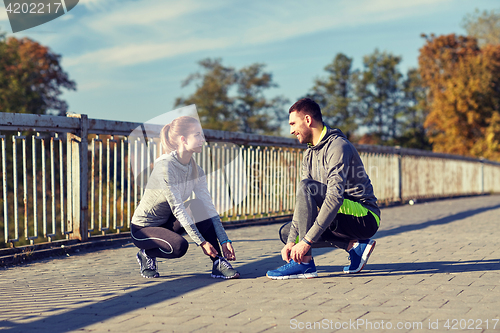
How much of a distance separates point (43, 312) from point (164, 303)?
0.78m

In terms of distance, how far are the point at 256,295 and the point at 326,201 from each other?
91cm

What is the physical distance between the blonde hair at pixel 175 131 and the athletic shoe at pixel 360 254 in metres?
1.77

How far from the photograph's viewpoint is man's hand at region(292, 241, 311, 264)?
13.5ft

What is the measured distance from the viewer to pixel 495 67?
39750mm

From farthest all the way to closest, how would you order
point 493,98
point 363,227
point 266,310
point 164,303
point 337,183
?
1. point 493,98
2. point 363,227
3. point 337,183
4. point 164,303
5. point 266,310

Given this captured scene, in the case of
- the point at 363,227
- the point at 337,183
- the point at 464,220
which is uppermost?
the point at 337,183

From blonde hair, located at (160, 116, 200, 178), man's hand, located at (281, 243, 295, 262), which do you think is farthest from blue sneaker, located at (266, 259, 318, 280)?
blonde hair, located at (160, 116, 200, 178)

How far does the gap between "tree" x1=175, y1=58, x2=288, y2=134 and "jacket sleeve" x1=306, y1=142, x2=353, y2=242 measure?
46.8m

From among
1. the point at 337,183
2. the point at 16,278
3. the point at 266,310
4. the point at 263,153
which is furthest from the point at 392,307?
the point at 263,153

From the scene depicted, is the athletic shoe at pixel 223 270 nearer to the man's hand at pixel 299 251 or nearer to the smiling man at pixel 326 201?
the smiling man at pixel 326 201

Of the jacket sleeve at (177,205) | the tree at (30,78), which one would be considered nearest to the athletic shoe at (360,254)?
the jacket sleeve at (177,205)

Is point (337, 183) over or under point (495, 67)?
under

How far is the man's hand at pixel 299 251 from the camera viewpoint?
4125 mm

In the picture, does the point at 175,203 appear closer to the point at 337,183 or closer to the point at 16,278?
the point at 337,183
